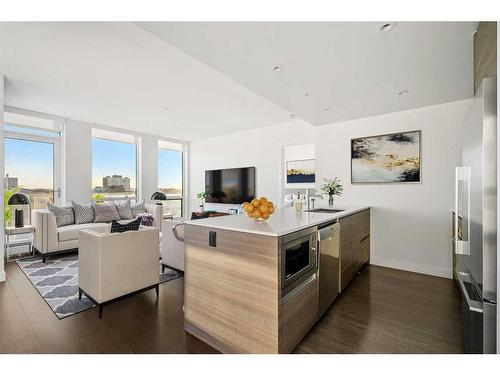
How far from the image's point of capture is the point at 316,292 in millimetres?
1885

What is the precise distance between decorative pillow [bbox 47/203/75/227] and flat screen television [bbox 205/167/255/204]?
3071 millimetres

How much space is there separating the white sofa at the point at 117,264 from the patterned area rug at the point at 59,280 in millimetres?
135

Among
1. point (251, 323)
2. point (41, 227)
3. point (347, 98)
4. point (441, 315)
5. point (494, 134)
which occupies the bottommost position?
point (441, 315)

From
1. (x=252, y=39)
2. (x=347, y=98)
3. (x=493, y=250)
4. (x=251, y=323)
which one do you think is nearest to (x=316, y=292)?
(x=251, y=323)

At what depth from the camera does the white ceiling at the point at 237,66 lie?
1.75m

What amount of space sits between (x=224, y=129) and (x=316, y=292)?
15.3ft

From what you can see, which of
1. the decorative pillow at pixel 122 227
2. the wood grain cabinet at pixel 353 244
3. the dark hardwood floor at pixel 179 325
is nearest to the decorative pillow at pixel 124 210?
the dark hardwood floor at pixel 179 325

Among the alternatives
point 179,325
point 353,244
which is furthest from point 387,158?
point 179,325

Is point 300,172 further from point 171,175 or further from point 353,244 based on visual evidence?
point 171,175

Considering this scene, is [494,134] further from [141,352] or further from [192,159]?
[192,159]

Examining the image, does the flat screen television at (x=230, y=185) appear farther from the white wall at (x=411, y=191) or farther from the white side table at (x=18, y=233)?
the white side table at (x=18, y=233)

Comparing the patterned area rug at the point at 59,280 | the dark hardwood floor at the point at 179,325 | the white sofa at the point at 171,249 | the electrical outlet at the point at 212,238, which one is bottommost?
the dark hardwood floor at the point at 179,325

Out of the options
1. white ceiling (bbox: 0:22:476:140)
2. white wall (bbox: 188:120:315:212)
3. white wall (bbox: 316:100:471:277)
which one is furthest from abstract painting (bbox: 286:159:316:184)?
white ceiling (bbox: 0:22:476:140)
